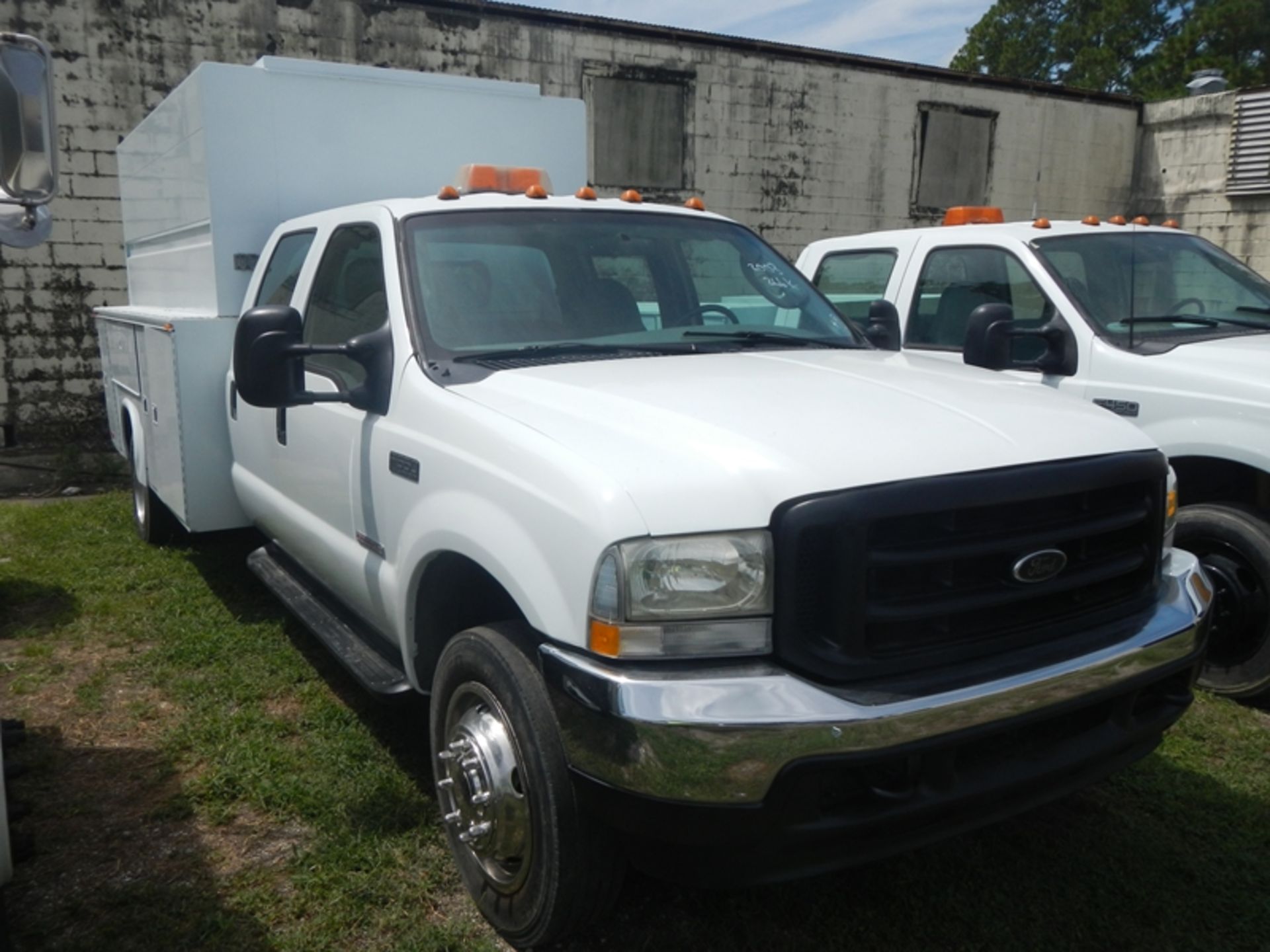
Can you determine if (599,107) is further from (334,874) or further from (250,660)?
(334,874)

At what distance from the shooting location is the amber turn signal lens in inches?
88.3

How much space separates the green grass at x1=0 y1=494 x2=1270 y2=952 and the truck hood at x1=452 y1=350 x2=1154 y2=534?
1.30m

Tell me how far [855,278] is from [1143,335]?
191 cm

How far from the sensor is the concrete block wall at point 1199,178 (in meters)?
15.5

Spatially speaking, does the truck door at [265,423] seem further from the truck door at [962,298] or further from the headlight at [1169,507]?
the headlight at [1169,507]

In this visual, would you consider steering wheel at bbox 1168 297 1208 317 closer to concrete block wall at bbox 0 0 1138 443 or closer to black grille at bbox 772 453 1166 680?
concrete block wall at bbox 0 0 1138 443

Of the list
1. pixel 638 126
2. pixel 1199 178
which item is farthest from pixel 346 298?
pixel 1199 178

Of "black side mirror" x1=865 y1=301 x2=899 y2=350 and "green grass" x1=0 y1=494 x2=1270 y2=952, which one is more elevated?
"black side mirror" x1=865 y1=301 x2=899 y2=350

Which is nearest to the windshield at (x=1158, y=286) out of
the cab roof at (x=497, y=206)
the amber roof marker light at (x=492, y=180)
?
the cab roof at (x=497, y=206)

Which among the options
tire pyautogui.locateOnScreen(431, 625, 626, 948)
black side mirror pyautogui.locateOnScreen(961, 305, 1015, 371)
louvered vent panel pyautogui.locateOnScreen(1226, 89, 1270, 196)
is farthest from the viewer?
louvered vent panel pyautogui.locateOnScreen(1226, 89, 1270, 196)

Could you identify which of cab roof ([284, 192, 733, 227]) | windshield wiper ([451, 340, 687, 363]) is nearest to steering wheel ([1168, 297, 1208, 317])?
cab roof ([284, 192, 733, 227])

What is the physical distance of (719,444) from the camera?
2.41 metres

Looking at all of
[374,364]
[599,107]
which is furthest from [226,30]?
[374,364]

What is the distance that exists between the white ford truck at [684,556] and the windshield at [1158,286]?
5.51 ft
